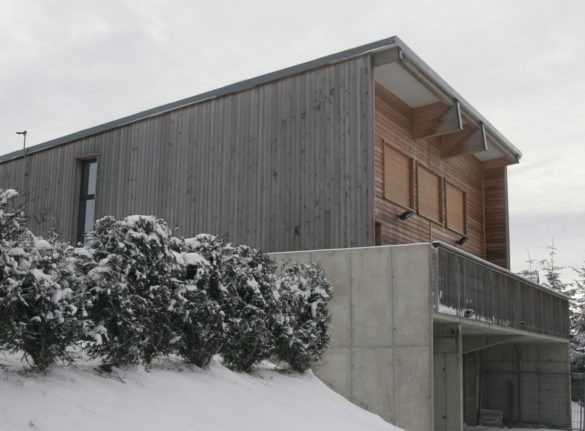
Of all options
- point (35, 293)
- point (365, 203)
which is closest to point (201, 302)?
point (35, 293)

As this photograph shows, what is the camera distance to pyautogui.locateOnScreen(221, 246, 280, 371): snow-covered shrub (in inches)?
414

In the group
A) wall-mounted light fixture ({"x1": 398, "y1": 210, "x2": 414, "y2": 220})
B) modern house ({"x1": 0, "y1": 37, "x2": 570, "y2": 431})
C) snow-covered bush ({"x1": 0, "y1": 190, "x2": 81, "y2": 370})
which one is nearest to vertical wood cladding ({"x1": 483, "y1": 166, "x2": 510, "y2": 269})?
modern house ({"x1": 0, "y1": 37, "x2": 570, "y2": 431})

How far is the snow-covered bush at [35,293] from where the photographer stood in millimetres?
6832

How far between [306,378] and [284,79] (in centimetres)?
819

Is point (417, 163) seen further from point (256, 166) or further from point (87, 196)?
point (87, 196)

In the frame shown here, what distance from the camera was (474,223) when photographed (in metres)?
24.2

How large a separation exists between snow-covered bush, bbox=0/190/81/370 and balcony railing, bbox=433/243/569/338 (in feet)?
25.5

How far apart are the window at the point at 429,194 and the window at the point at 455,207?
2.42 ft

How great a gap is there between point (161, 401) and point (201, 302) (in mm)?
1899

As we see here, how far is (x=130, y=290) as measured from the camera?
8602 millimetres

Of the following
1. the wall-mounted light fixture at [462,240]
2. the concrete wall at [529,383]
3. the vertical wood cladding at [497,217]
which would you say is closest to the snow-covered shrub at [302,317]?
the wall-mounted light fixture at [462,240]

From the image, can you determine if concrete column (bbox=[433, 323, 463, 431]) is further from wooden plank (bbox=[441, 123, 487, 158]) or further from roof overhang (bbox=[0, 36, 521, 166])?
wooden plank (bbox=[441, 123, 487, 158])

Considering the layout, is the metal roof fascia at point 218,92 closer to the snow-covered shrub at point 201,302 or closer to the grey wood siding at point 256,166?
the grey wood siding at point 256,166

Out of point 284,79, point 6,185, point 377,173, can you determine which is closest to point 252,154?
point 284,79
